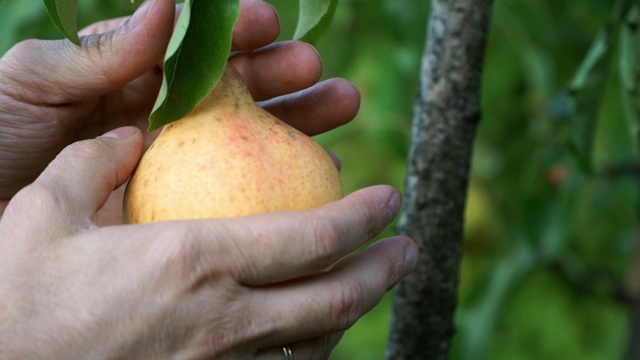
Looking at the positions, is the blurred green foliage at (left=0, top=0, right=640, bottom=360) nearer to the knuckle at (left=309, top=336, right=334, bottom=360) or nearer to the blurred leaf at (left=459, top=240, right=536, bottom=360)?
the blurred leaf at (left=459, top=240, right=536, bottom=360)

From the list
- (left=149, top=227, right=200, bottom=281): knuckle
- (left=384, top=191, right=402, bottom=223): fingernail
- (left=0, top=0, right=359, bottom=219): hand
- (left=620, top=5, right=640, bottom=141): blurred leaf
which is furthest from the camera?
(left=620, top=5, right=640, bottom=141): blurred leaf

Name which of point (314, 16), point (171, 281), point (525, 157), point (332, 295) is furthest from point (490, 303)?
point (171, 281)

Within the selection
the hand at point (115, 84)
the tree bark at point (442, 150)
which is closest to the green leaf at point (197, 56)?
the hand at point (115, 84)

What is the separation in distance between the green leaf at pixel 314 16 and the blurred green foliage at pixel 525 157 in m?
0.49

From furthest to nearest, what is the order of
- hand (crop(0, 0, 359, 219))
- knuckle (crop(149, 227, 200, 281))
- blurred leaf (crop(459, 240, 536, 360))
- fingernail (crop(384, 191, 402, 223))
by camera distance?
blurred leaf (crop(459, 240, 536, 360)) → hand (crop(0, 0, 359, 219)) → fingernail (crop(384, 191, 402, 223)) → knuckle (crop(149, 227, 200, 281))

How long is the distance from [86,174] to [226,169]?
0.52 feet

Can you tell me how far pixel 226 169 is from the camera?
85cm

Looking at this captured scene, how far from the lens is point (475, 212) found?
2.37 m

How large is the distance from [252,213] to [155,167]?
0.35 ft

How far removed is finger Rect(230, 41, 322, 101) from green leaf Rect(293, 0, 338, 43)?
0.8 inches

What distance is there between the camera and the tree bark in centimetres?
114

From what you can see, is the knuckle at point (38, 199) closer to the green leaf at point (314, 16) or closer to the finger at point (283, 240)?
the finger at point (283, 240)

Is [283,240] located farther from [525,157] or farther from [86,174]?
[525,157]

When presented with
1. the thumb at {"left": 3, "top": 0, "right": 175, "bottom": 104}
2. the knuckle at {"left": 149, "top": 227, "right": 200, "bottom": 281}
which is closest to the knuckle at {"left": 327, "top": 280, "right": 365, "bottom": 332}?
the knuckle at {"left": 149, "top": 227, "right": 200, "bottom": 281}
